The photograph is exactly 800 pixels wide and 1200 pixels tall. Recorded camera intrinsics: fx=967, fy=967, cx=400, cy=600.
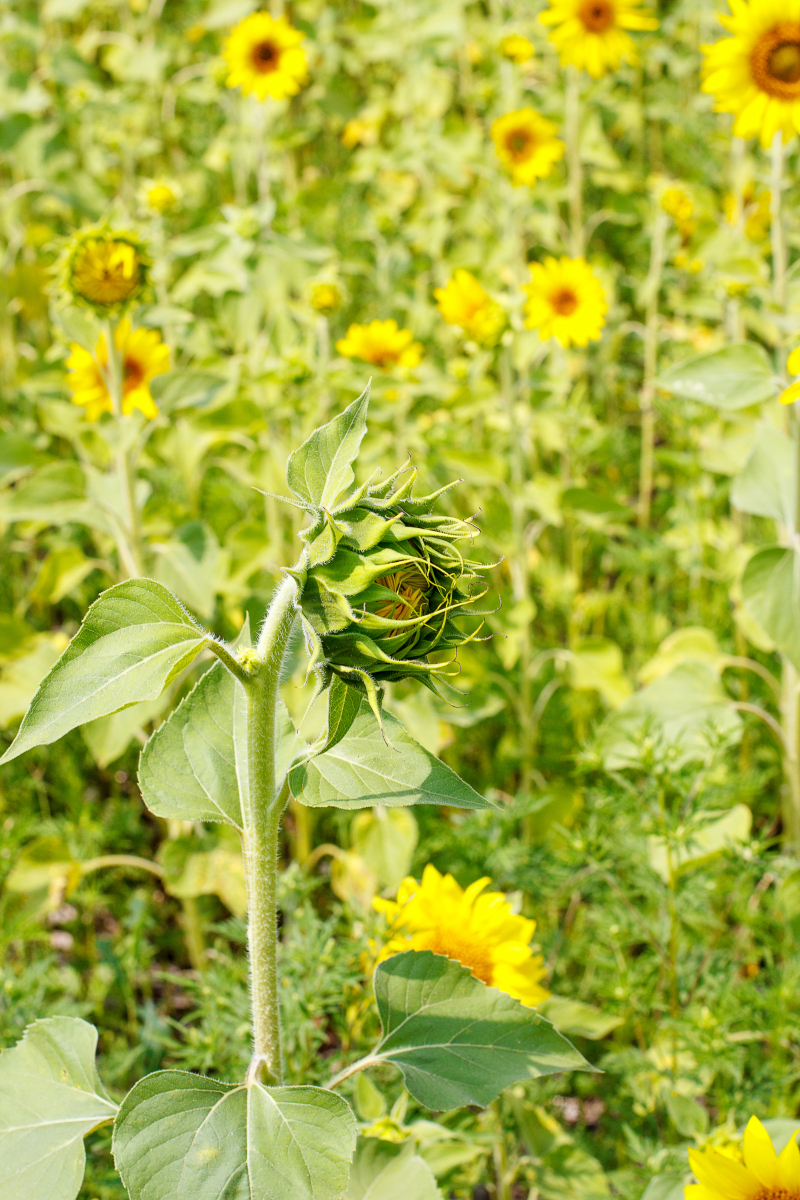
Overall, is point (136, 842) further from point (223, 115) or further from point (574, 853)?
point (223, 115)

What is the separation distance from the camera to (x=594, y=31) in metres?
2.71

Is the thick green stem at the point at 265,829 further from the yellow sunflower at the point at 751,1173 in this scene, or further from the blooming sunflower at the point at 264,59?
the blooming sunflower at the point at 264,59

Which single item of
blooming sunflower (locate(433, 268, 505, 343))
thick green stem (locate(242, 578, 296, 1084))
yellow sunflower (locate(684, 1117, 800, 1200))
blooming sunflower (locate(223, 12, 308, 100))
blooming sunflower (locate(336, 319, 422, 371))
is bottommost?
yellow sunflower (locate(684, 1117, 800, 1200))

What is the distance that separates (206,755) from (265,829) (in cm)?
12

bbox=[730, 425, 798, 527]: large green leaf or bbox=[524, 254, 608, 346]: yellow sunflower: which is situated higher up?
bbox=[524, 254, 608, 346]: yellow sunflower

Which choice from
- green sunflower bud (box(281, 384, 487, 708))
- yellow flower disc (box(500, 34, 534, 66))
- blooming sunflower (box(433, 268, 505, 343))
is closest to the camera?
green sunflower bud (box(281, 384, 487, 708))

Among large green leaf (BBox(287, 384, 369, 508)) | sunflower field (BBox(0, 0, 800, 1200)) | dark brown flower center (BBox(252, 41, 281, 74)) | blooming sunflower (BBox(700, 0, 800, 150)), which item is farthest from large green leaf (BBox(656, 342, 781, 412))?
dark brown flower center (BBox(252, 41, 281, 74))

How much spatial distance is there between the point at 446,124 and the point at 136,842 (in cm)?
274

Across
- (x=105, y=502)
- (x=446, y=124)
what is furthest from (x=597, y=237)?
(x=105, y=502)

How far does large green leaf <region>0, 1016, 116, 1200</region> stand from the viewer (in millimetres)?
792

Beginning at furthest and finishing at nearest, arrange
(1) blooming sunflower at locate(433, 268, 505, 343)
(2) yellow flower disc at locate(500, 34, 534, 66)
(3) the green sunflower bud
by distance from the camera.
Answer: (2) yellow flower disc at locate(500, 34, 534, 66)
(1) blooming sunflower at locate(433, 268, 505, 343)
(3) the green sunflower bud

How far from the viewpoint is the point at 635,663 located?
233 cm

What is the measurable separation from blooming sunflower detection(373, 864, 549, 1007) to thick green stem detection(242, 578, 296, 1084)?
0.30m

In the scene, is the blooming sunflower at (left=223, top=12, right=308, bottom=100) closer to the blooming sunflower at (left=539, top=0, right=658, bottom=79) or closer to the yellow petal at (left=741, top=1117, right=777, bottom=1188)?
the blooming sunflower at (left=539, top=0, right=658, bottom=79)
